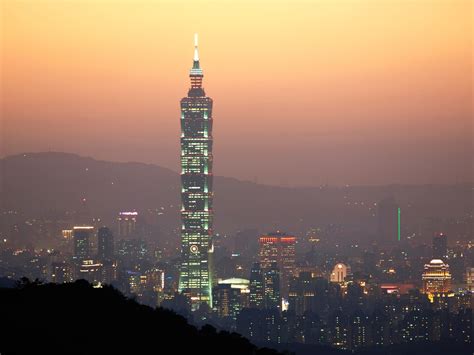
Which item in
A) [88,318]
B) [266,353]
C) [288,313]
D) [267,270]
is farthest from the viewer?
[267,270]

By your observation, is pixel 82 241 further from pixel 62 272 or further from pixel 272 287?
pixel 272 287

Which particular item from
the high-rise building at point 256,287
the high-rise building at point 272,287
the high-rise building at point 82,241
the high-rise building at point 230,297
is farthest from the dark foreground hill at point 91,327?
the high-rise building at point 82,241

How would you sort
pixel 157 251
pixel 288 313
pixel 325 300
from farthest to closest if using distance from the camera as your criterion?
1. pixel 157 251
2. pixel 325 300
3. pixel 288 313

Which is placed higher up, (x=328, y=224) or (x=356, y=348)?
(x=328, y=224)

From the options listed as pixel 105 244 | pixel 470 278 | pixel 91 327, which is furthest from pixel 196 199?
pixel 91 327

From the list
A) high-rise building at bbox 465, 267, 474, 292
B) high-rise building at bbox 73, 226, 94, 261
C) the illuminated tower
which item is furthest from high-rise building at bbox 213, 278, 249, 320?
high-rise building at bbox 465, 267, 474, 292

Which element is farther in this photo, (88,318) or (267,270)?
(267,270)

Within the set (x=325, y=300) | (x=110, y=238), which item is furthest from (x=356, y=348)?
(x=110, y=238)

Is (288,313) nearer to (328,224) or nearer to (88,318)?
(328,224)
